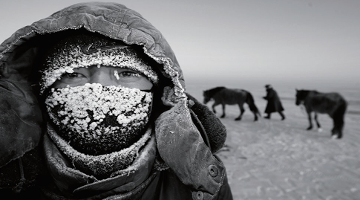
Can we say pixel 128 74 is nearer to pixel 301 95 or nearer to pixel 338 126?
pixel 338 126

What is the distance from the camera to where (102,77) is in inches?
46.7

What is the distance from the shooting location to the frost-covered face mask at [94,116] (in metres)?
1.15

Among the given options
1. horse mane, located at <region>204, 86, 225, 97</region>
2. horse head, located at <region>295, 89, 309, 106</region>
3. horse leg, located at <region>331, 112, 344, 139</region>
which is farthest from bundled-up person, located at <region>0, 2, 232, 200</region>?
horse mane, located at <region>204, 86, 225, 97</region>

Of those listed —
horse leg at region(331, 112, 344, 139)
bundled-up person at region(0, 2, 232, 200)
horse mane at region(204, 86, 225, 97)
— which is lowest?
horse leg at region(331, 112, 344, 139)

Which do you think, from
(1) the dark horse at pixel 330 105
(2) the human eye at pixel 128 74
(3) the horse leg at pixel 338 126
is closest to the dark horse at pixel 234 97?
(1) the dark horse at pixel 330 105

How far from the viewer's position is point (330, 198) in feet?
10.1

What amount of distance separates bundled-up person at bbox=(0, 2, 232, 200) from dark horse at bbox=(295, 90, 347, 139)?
605 centimetres

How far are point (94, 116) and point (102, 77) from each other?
0.73 feet

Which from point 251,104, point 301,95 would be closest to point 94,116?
point 301,95

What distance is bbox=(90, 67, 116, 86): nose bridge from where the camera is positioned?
1187 millimetres

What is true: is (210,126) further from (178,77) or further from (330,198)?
(330,198)

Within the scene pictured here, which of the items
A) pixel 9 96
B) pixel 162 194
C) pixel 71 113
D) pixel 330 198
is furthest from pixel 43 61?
pixel 330 198

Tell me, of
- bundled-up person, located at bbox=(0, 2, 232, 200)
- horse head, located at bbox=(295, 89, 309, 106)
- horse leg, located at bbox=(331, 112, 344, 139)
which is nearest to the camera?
bundled-up person, located at bbox=(0, 2, 232, 200)

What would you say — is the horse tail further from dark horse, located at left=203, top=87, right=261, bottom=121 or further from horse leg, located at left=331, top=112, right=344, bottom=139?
horse leg, located at left=331, top=112, right=344, bottom=139
